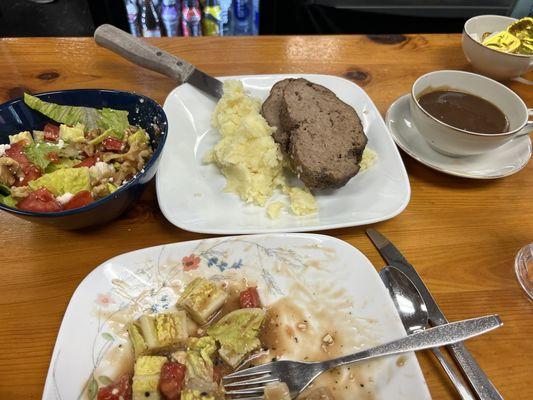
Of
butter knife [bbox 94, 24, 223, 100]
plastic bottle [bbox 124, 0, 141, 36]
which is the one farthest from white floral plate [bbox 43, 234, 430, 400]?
plastic bottle [bbox 124, 0, 141, 36]

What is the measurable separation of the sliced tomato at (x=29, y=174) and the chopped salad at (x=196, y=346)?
2.41ft

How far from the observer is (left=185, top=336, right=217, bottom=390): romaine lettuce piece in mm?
1319

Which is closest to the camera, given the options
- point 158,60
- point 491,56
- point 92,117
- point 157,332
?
point 157,332

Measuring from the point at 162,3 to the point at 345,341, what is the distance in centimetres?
387

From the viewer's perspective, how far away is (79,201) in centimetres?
156

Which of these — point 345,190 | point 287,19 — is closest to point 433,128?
point 345,190

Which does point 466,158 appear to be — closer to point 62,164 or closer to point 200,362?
point 200,362

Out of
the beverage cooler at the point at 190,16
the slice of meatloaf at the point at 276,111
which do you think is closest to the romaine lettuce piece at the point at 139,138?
the slice of meatloaf at the point at 276,111

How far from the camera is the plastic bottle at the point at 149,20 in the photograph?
4.19 metres

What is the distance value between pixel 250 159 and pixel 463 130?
962mm

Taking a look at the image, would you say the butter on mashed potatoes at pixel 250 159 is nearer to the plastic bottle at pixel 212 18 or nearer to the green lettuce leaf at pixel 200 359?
the green lettuce leaf at pixel 200 359

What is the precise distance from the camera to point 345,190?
193cm

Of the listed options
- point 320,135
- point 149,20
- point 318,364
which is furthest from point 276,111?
point 149,20

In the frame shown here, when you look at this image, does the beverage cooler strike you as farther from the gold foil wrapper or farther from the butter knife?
the gold foil wrapper
